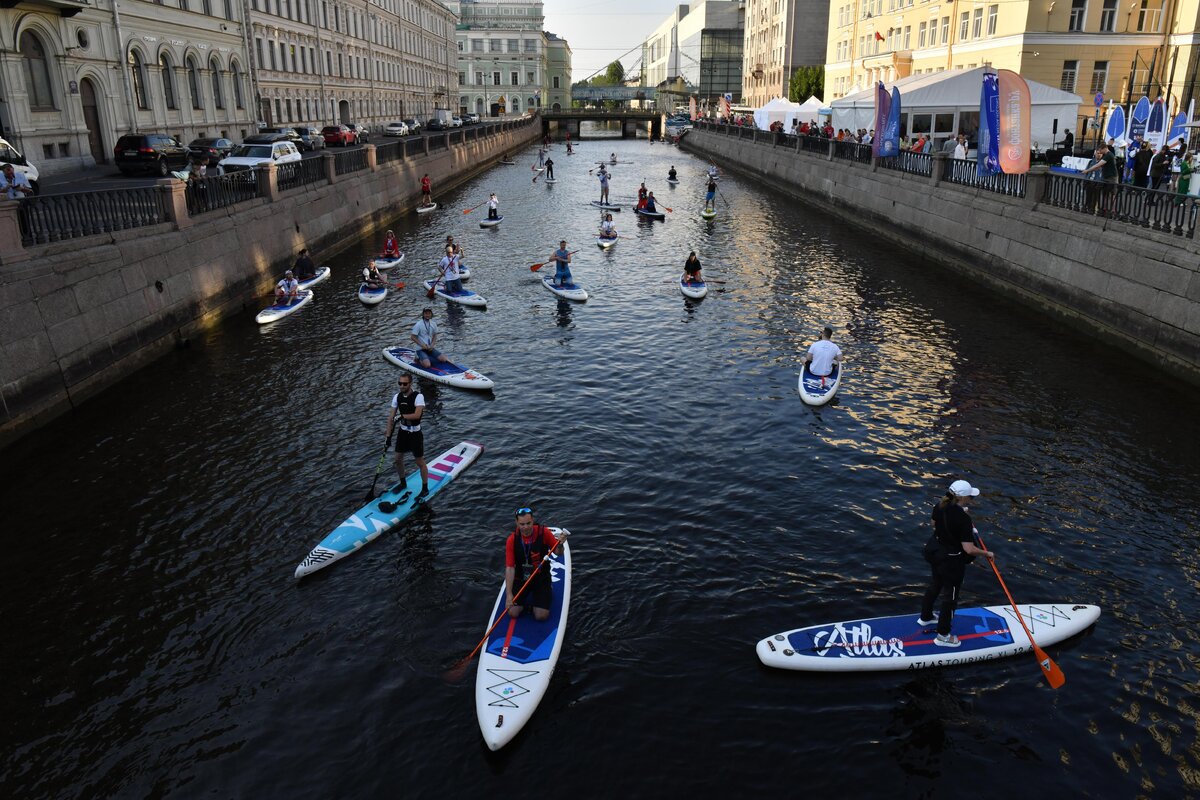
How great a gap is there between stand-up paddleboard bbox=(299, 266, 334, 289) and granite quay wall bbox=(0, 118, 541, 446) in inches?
48.3

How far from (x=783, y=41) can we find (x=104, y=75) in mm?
85069

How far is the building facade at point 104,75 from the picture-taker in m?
34.3

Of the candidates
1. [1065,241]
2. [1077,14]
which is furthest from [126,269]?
[1077,14]

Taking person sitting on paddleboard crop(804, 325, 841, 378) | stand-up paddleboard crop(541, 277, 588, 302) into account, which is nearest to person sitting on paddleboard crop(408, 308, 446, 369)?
stand-up paddleboard crop(541, 277, 588, 302)

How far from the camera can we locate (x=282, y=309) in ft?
81.0

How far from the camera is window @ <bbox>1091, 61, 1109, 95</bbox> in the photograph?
46.2 m

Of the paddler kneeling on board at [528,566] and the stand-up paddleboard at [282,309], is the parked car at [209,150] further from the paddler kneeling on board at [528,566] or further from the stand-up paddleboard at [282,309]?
the paddler kneeling on board at [528,566]

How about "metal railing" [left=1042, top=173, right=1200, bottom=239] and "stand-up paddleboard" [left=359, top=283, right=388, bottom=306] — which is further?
"stand-up paddleboard" [left=359, top=283, right=388, bottom=306]

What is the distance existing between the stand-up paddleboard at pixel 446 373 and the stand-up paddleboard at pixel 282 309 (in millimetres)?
5623

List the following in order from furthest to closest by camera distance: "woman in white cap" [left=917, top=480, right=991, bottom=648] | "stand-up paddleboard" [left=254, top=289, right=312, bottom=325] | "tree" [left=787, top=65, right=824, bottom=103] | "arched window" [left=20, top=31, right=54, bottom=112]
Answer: "tree" [left=787, top=65, right=824, bottom=103]
"arched window" [left=20, top=31, right=54, bottom=112]
"stand-up paddleboard" [left=254, top=289, right=312, bottom=325]
"woman in white cap" [left=917, top=480, right=991, bottom=648]

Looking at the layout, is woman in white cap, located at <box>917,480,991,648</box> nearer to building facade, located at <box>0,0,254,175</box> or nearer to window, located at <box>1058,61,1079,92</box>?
building facade, located at <box>0,0,254,175</box>

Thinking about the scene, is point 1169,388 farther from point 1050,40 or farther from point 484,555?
point 1050,40

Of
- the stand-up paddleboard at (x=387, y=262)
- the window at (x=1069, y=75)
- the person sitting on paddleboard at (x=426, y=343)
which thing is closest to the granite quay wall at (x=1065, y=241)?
the window at (x=1069, y=75)

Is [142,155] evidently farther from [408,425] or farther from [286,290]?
[408,425]
